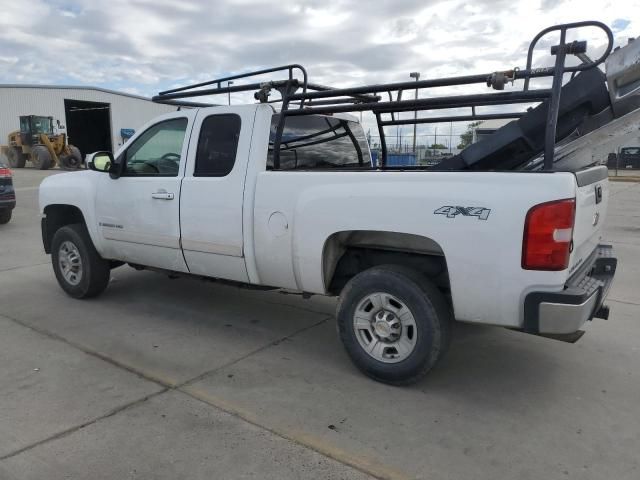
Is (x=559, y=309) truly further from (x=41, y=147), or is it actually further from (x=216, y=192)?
(x=41, y=147)

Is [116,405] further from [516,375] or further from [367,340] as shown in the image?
[516,375]

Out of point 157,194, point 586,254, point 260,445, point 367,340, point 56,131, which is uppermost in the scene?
point 56,131

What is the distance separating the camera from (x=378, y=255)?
158 inches

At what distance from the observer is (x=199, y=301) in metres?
5.76

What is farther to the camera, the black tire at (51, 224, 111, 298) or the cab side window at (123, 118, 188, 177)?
the black tire at (51, 224, 111, 298)

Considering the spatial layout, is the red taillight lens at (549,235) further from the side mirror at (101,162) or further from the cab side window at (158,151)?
the side mirror at (101,162)

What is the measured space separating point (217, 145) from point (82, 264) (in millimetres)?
2252

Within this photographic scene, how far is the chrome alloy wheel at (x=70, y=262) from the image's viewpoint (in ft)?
18.7

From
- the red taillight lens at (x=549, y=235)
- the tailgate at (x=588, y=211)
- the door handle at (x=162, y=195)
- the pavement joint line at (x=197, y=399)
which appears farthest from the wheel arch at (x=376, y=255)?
the door handle at (x=162, y=195)

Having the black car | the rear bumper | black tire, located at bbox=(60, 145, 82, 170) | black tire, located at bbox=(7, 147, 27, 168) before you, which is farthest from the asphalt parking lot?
black tire, located at bbox=(7, 147, 27, 168)

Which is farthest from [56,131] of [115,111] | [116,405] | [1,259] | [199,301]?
[116,405]

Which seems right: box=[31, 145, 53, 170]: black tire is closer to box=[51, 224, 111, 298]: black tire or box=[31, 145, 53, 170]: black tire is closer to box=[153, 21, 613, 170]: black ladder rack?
box=[51, 224, 111, 298]: black tire

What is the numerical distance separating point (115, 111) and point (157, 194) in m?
47.9

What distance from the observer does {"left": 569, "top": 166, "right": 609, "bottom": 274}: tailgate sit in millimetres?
3191
